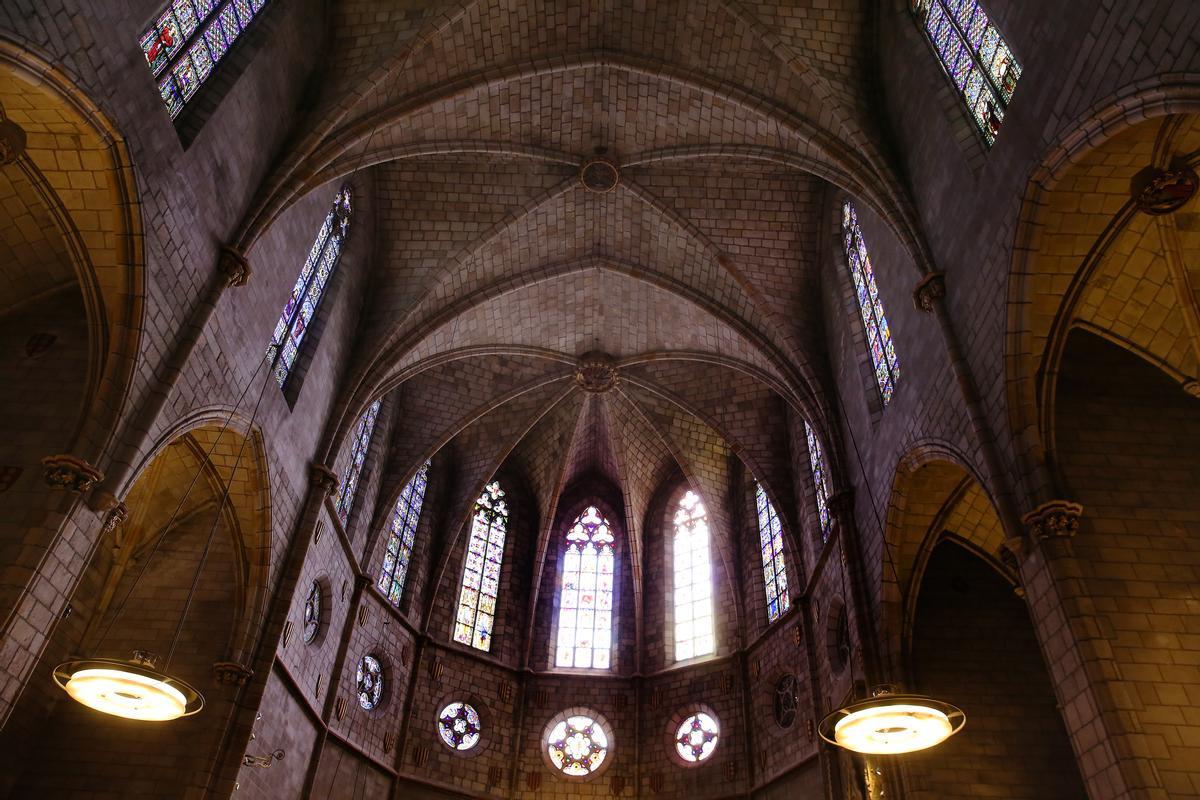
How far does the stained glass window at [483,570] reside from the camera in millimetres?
22625

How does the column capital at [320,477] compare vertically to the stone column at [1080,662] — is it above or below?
above

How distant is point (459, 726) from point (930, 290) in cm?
1445

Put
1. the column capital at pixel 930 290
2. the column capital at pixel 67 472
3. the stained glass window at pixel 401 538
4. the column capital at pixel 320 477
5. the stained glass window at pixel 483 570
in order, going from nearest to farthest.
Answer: the column capital at pixel 67 472
the column capital at pixel 930 290
the column capital at pixel 320 477
the stained glass window at pixel 401 538
the stained glass window at pixel 483 570

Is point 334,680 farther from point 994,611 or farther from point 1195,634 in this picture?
point 1195,634

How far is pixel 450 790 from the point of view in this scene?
775 inches

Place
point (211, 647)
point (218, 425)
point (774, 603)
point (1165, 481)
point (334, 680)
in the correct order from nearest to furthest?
point (1165, 481), point (218, 425), point (211, 647), point (334, 680), point (774, 603)

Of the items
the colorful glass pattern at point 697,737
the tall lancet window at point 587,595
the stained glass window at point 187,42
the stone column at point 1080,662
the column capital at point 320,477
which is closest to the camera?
the stone column at point 1080,662

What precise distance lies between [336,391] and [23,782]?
810cm

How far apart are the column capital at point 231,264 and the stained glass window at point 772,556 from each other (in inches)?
486

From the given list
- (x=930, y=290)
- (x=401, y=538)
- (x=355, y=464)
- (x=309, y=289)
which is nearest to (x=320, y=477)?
(x=355, y=464)

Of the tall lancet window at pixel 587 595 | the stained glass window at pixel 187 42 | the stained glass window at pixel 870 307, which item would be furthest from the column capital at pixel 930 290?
the tall lancet window at pixel 587 595

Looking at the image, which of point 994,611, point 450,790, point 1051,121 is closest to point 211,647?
point 450,790

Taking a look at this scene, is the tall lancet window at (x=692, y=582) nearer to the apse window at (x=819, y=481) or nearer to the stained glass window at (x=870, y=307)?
the apse window at (x=819, y=481)

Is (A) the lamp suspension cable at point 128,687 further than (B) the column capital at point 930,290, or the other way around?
(B) the column capital at point 930,290
